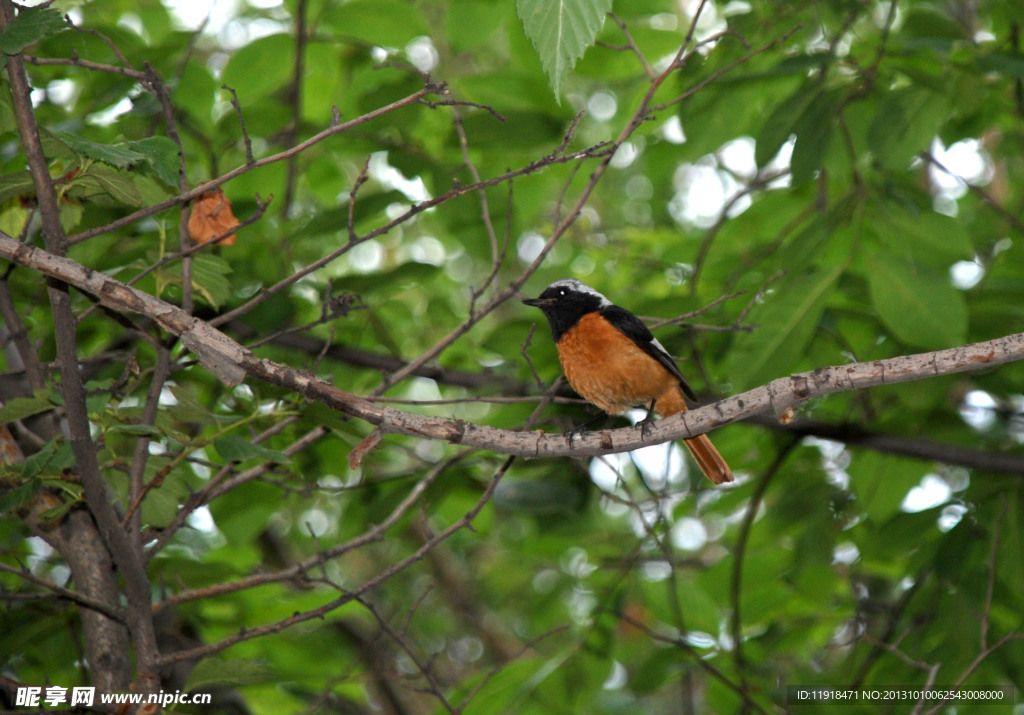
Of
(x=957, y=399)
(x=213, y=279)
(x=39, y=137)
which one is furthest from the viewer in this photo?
(x=957, y=399)

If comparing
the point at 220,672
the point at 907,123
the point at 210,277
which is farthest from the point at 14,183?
the point at 907,123

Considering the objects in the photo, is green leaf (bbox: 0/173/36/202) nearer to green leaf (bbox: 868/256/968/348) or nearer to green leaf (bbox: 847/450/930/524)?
green leaf (bbox: 868/256/968/348)

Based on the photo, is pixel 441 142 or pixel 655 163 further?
pixel 655 163

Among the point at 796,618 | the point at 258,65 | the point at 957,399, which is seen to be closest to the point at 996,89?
the point at 957,399

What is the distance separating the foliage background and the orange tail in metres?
A: 0.13

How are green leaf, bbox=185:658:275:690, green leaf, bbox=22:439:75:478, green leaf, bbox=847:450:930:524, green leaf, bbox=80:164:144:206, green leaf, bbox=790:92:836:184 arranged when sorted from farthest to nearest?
green leaf, bbox=847:450:930:524 < green leaf, bbox=790:92:836:184 < green leaf, bbox=185:658:275:690 < green leaf, bbox=80:164:144:206 < green leaf, bbox=22:439:75:478

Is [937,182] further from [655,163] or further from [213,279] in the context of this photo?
[213,279]

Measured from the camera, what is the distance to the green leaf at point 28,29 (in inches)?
84.4

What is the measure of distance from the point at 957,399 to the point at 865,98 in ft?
6.91

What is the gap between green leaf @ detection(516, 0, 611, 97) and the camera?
1899 mm

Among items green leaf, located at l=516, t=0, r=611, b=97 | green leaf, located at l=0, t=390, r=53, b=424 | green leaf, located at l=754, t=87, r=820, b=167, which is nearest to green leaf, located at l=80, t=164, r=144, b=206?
green leaf, located at l=0, t=390, r=53, b=424

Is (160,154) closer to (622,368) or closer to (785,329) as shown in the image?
(622,368)

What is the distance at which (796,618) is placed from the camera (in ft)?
16.9

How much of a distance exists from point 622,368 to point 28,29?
2707mm
